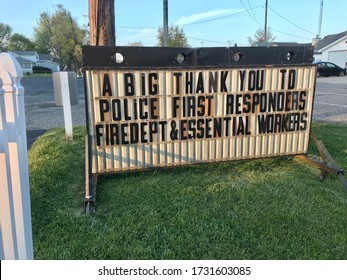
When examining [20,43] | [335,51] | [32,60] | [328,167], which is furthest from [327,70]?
[20,43]

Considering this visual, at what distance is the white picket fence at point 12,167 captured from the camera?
1801mm

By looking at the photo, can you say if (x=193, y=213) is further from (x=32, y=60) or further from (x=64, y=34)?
(x=32, y=60)

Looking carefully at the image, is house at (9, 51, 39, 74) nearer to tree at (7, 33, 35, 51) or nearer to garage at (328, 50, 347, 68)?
tree at (7, 33, 35, 51)

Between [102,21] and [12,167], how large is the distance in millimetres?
4037

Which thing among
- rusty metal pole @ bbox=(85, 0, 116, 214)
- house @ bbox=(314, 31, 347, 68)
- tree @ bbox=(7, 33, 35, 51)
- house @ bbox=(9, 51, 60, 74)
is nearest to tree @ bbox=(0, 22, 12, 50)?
tree @ bbox=(7, 33, 35, 51)

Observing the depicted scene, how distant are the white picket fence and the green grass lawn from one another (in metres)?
0.84

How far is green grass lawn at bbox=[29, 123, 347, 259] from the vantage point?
2.85 metres

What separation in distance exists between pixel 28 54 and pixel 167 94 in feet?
270

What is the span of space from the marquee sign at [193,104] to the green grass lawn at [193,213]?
1.16 feet

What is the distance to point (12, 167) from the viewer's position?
1.86 meters

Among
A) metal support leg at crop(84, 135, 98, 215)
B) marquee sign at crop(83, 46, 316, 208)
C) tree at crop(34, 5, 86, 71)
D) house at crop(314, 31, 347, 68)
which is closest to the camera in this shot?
metal support leg at crop(84, 135, 98, 215)
